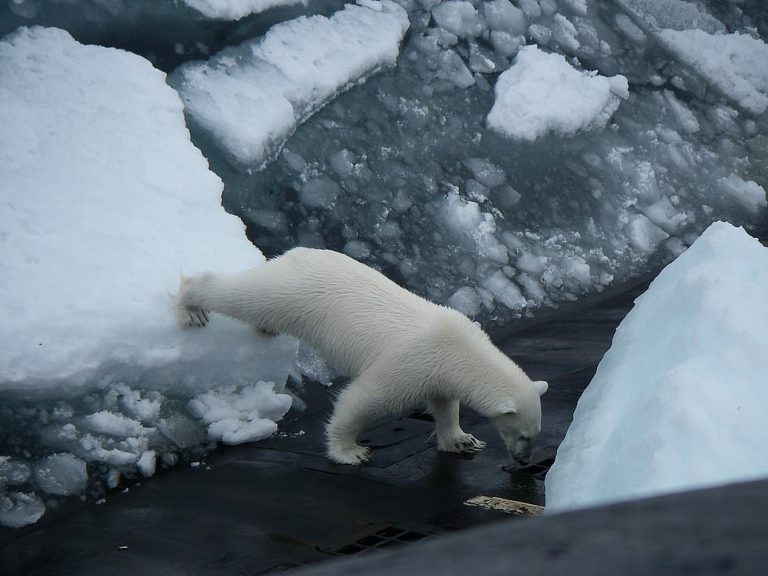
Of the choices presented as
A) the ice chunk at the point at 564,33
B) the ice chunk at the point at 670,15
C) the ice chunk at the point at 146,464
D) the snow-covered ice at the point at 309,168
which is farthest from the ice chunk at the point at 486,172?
the ice chunk at the point at 146,464

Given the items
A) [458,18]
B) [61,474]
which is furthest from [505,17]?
[61,474]

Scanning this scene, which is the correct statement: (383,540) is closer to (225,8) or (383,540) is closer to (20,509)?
(20,509)

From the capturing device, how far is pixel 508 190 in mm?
6707

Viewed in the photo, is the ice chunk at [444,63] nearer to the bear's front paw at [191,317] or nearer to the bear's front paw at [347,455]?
the bear's front paw at [191,317]

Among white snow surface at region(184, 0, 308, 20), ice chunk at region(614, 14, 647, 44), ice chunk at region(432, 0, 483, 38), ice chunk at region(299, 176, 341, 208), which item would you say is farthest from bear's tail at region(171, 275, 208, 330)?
ice chunk at region(614, 14, 647, 44)

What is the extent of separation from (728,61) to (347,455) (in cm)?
585

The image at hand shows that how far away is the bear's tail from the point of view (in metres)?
4.20

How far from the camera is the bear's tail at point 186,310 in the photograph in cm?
420

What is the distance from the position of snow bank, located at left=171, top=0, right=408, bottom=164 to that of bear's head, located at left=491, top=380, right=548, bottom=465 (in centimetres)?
239

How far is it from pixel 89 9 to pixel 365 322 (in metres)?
2.80

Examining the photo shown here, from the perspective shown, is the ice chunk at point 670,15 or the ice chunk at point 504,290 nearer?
the ice chunk at point 504,290

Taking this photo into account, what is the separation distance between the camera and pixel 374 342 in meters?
4.16

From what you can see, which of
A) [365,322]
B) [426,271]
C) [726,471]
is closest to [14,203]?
[365,322]

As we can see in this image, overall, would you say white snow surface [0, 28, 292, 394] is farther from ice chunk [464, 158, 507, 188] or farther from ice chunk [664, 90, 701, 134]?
ice chunk [664, 90, 701, 134]
